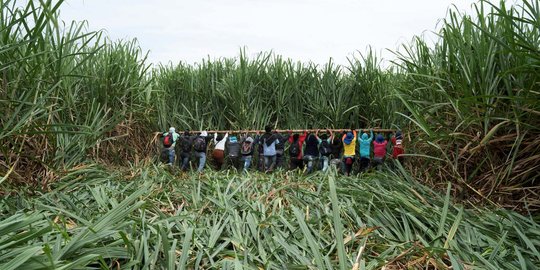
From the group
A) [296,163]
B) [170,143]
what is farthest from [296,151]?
[170,143]

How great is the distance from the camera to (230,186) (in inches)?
133

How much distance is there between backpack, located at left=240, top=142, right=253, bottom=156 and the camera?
22.4ft

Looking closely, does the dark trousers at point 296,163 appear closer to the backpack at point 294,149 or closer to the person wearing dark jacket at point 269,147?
the backpack at point 294,149

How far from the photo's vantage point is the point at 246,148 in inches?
270

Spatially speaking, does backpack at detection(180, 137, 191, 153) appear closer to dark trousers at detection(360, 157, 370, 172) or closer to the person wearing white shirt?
the person wearing white shirt

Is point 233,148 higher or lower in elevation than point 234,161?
higher

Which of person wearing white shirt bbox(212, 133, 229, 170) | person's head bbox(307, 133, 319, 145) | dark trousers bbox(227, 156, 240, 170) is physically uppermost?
person's head bbox(307, 133, 319, 145)

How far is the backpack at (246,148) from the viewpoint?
6820 millimetres

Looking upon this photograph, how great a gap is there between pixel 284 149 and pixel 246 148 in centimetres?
58

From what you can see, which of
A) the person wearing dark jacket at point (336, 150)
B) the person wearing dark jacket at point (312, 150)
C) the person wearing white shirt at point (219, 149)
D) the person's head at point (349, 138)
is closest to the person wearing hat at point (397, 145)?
the person's head at point (349, 138)

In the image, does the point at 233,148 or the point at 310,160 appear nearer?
the point at 310,160

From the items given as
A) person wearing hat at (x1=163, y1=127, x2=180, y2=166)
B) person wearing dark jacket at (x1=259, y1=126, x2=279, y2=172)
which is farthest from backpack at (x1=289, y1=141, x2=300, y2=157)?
person wearing hat at (x1=163, y1=127, x2=180, y2=166)

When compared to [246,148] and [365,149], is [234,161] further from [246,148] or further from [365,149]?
[365,149]

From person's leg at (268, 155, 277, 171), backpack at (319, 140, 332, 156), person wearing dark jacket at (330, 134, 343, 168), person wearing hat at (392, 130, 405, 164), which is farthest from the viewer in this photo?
person's leg at (268, 155, 277, 171)
